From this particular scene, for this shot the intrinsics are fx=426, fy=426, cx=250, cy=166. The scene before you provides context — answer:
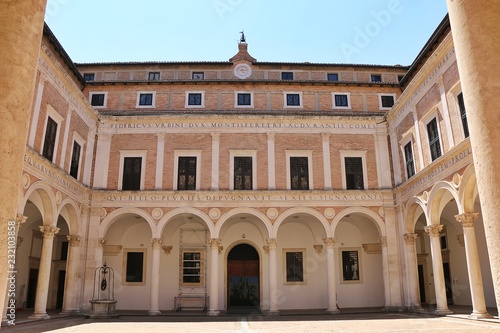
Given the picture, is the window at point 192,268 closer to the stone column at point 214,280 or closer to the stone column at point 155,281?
the stone column at point 155,281

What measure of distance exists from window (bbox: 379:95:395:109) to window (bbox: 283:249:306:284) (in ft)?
31.7

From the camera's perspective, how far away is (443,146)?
16.6 meters

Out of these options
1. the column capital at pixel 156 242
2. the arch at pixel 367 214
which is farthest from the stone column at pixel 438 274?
the column capital at pixel 156 242

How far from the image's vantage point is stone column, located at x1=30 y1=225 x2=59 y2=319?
1627 centimetres

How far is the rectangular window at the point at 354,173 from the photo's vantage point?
21766 mm

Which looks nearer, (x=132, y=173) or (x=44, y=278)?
A: (x=44, y=278)

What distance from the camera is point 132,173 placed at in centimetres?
2173

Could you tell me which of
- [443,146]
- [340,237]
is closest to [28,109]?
[443,146]

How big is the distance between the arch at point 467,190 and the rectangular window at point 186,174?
39.8 ft

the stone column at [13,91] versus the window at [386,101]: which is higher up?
the window at [386,101]

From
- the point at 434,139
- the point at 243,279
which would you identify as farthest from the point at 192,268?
the point at 434,139

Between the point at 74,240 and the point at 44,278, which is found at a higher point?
the point at 74,240

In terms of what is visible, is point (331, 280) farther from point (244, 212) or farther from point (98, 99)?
point (98, 99)

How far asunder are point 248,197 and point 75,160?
8.35 m
